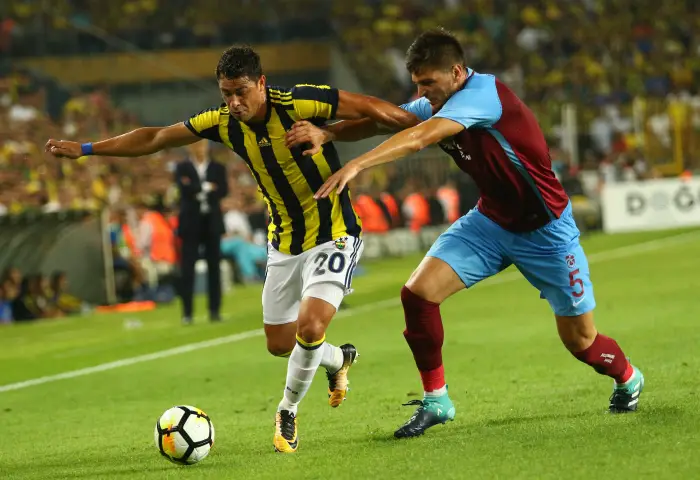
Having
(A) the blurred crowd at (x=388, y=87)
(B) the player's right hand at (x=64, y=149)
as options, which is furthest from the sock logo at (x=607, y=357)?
(A) the blurred crowd at (x=388, y=87)

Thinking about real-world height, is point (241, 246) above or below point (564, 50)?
below

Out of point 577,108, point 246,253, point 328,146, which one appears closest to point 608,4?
point 577,108

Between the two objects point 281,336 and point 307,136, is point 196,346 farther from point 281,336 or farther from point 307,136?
point 307,136

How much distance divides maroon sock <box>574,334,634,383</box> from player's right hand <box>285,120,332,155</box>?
1.85m

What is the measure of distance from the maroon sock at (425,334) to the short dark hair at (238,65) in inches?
55.9

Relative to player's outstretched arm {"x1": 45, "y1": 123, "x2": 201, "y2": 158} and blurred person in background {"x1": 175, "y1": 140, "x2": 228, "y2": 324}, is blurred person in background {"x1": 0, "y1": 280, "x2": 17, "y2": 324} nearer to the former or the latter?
blurred person in background {"x1": 175, "y1": 140, "x2": 228, "y2": 324}

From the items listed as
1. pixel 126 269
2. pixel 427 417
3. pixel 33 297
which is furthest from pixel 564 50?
pixel 427 417

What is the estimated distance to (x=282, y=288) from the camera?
777cm

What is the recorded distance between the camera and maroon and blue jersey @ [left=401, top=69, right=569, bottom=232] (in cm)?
672

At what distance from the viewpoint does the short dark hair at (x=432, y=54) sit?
669 cm

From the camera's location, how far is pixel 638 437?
648cm

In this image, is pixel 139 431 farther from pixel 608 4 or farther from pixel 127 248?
pixel 608 4

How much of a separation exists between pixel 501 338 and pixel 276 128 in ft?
18.0

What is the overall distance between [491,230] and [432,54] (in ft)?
3.68
